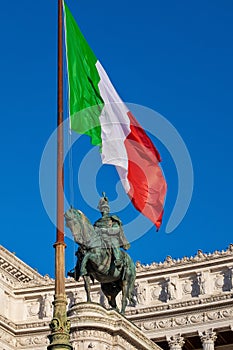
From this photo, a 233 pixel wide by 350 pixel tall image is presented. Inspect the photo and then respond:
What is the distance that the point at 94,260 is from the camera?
3362 centimetres

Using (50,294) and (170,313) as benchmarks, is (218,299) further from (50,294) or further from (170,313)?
(50,294)

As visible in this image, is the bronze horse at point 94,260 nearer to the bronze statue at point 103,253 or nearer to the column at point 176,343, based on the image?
the bronze statue at point 103,253

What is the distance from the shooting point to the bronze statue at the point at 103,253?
109 ft

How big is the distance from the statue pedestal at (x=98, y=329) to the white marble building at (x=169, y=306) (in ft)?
86.8

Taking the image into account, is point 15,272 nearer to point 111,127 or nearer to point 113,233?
point 113,233

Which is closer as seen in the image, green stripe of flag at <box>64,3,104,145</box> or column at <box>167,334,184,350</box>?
green stripe of flag at <box>64,3,104,145</box>

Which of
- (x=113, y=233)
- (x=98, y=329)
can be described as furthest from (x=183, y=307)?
(x=98, y=329)

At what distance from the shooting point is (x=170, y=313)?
64125 millimetres

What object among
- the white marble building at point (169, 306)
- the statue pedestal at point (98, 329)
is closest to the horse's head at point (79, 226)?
the statue pedestal at point (98, 329)

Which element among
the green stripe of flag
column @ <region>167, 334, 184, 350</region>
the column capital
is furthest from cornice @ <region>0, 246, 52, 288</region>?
the green stripe of flag

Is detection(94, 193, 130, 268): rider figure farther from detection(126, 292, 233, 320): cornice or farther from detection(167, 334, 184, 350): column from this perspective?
detection(167, 334, 184, 350): column

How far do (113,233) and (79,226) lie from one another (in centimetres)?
202

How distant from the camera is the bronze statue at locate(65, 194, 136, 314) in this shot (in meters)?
33.3

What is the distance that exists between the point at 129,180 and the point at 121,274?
534 cm
